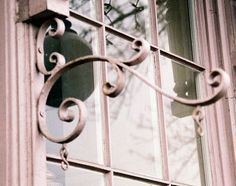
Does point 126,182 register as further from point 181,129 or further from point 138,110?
point 181,129

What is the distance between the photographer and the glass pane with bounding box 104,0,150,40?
2869 millimetres

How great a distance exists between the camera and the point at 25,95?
2.10 m

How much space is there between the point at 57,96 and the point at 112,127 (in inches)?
12.4

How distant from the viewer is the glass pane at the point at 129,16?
2869 millimetres

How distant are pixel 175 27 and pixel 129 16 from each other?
312 millimetres

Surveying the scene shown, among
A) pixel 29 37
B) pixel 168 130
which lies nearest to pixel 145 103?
pixel 168 130

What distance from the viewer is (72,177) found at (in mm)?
2389

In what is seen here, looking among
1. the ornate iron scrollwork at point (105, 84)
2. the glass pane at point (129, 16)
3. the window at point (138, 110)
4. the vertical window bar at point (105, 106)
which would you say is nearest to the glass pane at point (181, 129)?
the window at point (138, 110)

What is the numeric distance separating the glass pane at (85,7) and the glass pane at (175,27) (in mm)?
460

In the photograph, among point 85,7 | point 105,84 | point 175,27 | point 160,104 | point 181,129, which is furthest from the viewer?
point 175,27

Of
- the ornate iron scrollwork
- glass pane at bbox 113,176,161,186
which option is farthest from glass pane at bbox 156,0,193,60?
the ornate iron scrollwork

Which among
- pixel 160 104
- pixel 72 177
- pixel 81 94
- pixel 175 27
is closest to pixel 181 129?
pixel 160 104

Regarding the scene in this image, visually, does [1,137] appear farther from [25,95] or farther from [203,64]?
[203,64]

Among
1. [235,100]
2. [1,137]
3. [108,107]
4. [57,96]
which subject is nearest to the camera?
[1,137]
